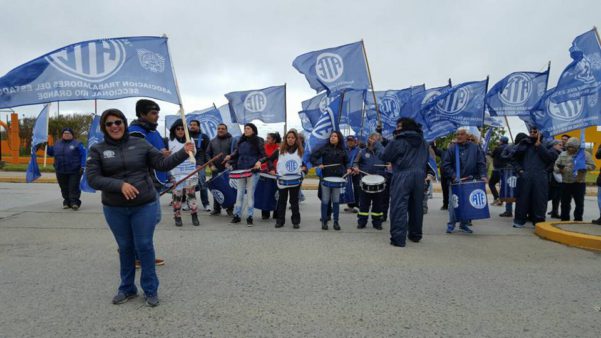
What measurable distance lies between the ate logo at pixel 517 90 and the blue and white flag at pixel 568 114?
158 centimetres

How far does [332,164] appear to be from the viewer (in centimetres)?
728

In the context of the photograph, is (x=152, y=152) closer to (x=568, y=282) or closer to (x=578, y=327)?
(x=578, y=327)

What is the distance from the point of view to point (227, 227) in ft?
23.7

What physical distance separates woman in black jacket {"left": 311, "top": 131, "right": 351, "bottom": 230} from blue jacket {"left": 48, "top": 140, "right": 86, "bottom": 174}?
18.3ft

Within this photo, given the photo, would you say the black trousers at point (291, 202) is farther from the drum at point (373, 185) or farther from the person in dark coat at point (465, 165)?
the person in dark coat at point (465, 165)

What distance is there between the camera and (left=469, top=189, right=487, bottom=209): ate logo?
6.73 metres

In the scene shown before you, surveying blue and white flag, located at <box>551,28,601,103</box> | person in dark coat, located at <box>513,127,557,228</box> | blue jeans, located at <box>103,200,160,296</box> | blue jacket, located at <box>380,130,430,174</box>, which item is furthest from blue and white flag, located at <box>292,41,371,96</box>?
blue jeans, located at <box>103,200,160,296</box>

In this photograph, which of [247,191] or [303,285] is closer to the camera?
[303,285]

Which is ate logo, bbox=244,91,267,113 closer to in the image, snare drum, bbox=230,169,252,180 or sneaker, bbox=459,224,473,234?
snare drum, bbox=230,169,252,180

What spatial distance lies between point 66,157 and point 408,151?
7.44 metres

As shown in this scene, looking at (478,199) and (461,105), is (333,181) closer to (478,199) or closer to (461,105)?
(478,199)

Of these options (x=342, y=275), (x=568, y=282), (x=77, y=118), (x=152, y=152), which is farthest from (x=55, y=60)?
(x=77, y=118)

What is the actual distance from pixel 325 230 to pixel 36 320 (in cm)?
464

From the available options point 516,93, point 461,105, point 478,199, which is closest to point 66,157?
point 478,199
